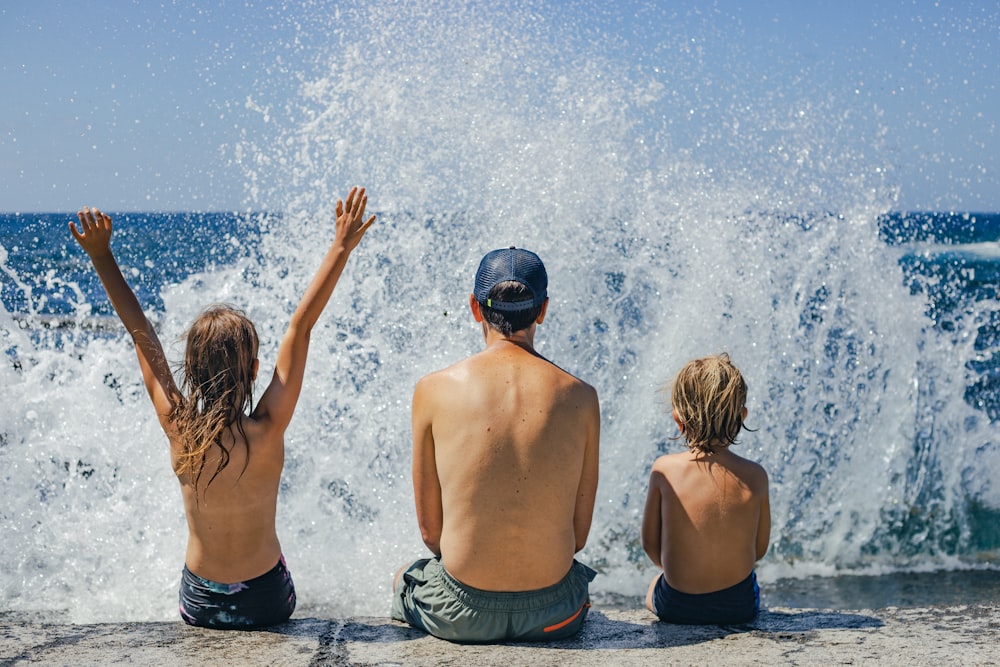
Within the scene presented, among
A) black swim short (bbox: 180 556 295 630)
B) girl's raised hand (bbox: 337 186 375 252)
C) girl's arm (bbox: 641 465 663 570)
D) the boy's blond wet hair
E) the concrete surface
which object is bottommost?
the concrete surface

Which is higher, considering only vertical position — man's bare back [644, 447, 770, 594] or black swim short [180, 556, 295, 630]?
man's bare back [644, 447, 770, 594]

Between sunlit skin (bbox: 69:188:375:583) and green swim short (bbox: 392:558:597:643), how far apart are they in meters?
0.55

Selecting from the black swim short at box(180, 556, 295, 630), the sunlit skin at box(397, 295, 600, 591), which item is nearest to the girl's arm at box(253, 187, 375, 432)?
the sunlit skin at box(397, 295, 600, 591)

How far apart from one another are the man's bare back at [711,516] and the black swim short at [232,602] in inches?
50.5

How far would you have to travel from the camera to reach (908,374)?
235 inches

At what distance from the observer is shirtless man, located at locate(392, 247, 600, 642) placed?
2484 millimetres

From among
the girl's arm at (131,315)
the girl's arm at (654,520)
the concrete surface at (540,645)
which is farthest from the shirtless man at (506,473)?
the girl's arm at (131,315)

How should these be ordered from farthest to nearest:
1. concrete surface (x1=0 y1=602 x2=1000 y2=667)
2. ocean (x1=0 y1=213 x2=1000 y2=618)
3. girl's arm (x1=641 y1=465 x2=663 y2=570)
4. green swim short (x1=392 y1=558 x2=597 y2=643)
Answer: ocean (x1=0 y1=213 x2=1000 y2=618) < girl's arm (x1=641 y1=465 x2=663 y2=570) < green swim short (x1=392 y1=558 x2=597 y2=643) < concrete surface (x1=0 y1=602 x2=1000 y2=667)

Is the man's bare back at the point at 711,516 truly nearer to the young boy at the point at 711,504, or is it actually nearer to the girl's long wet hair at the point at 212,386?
the young boy at the point at 711,504

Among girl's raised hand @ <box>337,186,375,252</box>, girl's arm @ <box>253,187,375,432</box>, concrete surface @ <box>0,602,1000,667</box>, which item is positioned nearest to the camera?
concrete surface @ <box>0,602,1000,667</box>

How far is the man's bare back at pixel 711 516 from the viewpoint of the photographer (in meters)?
2.86

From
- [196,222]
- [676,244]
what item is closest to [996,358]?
[676,244]

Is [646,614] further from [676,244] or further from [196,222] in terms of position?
[196,222]

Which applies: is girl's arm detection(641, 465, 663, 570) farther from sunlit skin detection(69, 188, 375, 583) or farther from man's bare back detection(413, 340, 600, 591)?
sunlit skin detection(69, 188, 375, 583)
